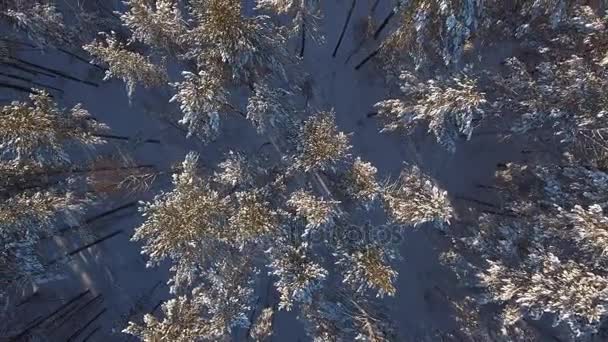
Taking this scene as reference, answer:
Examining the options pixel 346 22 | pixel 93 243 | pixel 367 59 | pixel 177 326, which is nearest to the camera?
pixel 177 326

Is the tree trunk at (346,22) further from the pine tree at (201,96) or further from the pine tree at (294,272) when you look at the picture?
the pine tree at (294,272)

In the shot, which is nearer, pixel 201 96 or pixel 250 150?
pixel 201 96

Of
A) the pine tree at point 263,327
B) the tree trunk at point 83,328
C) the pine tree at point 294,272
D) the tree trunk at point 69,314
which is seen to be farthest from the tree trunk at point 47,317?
the pine tree at point 294,272

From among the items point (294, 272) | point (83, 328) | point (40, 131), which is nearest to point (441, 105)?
point (294, 272)

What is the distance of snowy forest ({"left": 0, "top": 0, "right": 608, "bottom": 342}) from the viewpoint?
38.7ft

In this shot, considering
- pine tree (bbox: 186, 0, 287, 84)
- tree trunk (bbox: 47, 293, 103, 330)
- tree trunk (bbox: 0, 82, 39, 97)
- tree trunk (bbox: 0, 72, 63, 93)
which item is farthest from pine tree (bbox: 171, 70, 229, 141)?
tree trunk (bbox: 47, 293, 103, 330)

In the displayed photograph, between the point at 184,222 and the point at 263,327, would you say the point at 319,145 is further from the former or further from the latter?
the point at 263,327

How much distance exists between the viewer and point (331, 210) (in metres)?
12.3

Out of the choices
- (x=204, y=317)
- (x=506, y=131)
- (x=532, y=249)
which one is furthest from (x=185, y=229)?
(x=506, y=131)

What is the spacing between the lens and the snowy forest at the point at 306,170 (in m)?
11.8

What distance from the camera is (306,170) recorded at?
41.6 ft

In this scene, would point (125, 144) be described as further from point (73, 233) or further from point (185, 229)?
point (185, 229)

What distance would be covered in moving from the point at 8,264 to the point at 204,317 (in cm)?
501

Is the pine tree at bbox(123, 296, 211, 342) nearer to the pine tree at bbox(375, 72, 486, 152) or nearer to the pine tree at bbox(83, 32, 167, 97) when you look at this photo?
the pine tree at bbox(83, 32, 167, 97)
